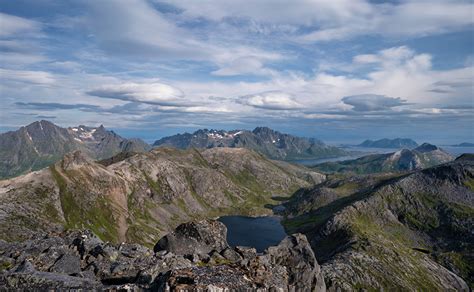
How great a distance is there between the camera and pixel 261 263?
149 ft

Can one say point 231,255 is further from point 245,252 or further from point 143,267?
point 143,267

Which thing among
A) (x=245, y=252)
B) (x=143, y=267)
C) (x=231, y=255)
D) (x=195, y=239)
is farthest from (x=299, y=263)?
(x=143, y=267)

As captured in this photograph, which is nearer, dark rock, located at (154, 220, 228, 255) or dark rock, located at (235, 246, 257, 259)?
dark rock, located at (235, 246, 257, 259)

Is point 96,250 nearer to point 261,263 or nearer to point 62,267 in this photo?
point 62,267

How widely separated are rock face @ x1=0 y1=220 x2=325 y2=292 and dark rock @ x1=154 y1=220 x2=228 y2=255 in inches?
6.1

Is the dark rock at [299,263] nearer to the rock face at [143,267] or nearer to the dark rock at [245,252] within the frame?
the rock face at [143,267]

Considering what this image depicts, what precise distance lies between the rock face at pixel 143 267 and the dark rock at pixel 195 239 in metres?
0.16

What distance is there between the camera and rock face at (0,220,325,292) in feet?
120

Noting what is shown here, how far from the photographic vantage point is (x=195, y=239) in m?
60.1

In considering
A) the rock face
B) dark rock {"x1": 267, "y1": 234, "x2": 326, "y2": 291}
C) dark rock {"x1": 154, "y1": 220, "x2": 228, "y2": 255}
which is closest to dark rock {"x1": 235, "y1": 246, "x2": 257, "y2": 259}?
the rock face

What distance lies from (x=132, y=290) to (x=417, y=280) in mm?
175469

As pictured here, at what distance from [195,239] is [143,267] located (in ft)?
47.8

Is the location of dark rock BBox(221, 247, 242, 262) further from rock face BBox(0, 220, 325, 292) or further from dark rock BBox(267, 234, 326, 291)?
dark rock BBox(267, 234, 326, 291)

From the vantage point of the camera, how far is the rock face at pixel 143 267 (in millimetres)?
36656
